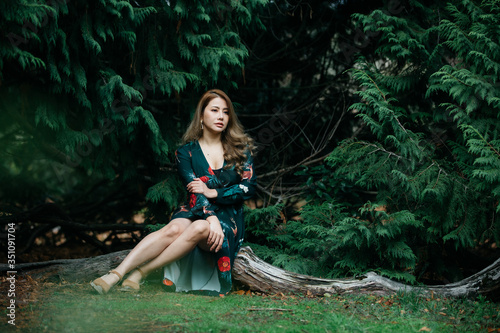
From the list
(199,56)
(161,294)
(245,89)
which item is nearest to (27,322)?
(161,294)

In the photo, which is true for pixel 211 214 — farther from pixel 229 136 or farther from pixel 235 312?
pixel 235 312

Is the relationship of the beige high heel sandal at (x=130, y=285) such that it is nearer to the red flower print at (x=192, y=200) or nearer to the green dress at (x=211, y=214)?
the green dress at (x=211, y=214)

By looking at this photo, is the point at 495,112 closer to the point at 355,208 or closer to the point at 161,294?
the point at 355,208

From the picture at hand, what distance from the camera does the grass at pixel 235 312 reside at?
2783 mm

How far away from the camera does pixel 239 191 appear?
3.94 metres

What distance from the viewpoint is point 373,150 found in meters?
4.46

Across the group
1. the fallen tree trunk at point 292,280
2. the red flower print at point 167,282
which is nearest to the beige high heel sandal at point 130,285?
the red flower print at point 167,282

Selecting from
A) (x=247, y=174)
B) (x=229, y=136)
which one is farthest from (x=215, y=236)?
(x=229, y=136)

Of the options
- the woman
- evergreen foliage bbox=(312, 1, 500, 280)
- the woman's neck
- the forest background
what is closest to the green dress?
the woman

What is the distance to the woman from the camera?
3.68m

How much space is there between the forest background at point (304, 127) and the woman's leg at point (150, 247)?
0.93 meters

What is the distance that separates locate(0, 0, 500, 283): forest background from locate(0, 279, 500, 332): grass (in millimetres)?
573

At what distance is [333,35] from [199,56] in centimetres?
246

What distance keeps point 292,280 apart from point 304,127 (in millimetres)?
2432
